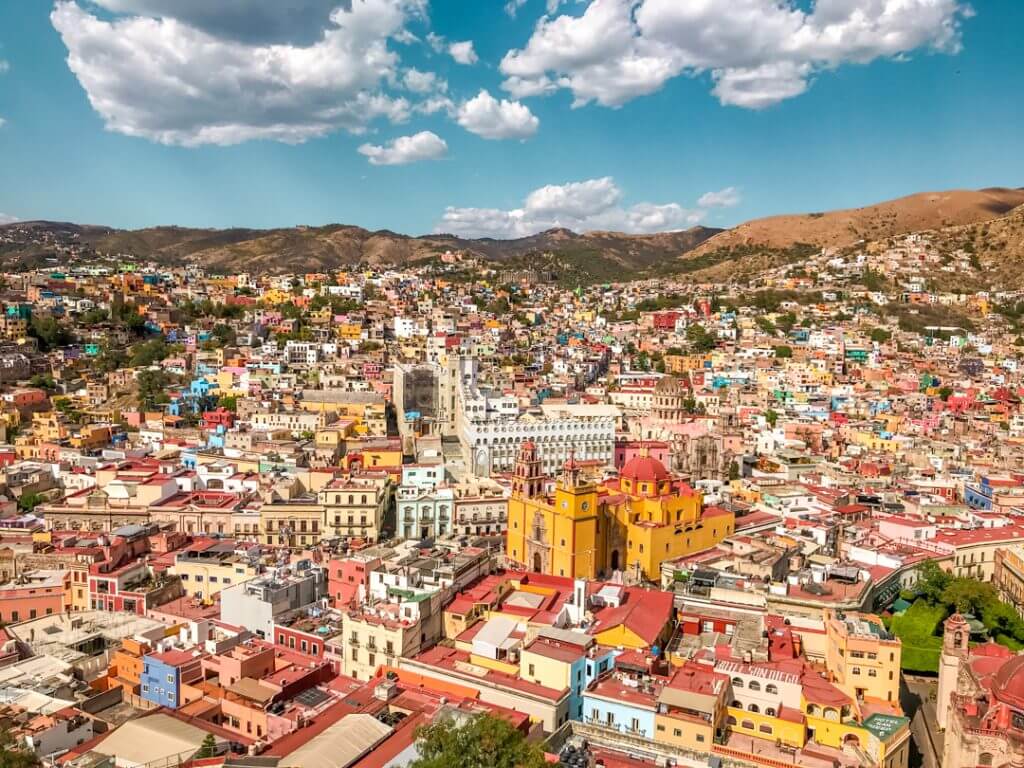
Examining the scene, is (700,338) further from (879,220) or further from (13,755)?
(879,220)

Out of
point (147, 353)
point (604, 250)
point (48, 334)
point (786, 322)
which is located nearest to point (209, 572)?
A: point (147, 353)

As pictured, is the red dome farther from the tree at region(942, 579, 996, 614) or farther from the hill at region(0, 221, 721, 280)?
the hill at region(0, 221, 721, 280)

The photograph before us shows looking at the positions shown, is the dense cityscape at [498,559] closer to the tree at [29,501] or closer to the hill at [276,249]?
the tree at [29,501]

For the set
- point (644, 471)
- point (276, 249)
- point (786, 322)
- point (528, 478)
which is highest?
point (276, 249)

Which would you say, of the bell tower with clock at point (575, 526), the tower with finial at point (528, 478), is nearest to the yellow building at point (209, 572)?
the tower with finial at point (528, 478)

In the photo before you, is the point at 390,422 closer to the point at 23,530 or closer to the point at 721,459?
the point at 721,459
